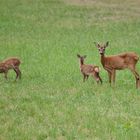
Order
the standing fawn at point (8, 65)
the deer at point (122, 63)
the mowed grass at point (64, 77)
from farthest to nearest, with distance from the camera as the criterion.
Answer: the standing fawn at point (8, 65) → the deer at point (122, 63) → the mowed grass at point (64, 77)

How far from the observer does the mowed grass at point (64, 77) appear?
1166 centimetres

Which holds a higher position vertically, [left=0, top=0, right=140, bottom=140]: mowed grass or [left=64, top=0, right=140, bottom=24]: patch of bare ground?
[left=64, top=0, right=140, bottom=24]: patch of bare ground

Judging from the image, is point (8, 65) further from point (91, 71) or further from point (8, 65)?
point (91, 71)

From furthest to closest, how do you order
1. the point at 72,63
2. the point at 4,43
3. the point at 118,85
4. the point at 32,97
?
the point at 4,43 < the point at 72,63 < the point at 118,85 < the point at 32,97

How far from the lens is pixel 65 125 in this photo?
11.8m

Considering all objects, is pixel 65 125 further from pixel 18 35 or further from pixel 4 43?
pixel 18 35

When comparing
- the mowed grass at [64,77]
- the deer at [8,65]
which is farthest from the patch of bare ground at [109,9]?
the deer at [8,65]

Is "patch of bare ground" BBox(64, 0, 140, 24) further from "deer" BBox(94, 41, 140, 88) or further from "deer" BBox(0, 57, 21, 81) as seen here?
"deer" BBox(94, 41, 140, 88)

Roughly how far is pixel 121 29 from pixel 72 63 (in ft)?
37.9

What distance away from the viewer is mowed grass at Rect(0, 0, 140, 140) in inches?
459

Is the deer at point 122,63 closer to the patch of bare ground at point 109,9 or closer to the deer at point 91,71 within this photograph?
the deer at point 91,71

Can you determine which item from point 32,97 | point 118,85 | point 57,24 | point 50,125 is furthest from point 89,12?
point 50,125

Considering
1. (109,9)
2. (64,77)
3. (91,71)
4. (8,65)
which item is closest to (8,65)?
(8,65)

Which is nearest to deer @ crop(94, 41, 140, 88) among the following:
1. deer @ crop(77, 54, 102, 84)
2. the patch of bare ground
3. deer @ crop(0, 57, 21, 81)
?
deer @ crop(77, 54, 102, 84)
